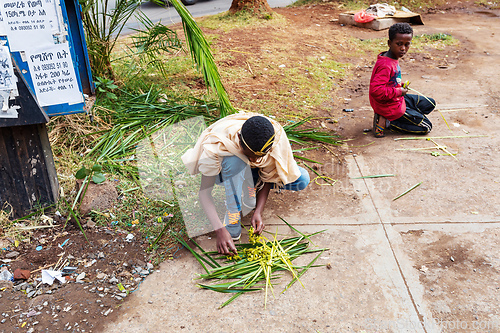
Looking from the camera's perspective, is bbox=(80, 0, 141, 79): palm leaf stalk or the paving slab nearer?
the paving slab

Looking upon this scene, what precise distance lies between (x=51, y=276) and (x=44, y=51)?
1.52 m

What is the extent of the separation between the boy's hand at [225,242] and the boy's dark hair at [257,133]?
62cm

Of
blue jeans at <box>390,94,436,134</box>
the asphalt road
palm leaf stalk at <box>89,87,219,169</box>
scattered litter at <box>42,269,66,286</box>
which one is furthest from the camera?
the asphalt road

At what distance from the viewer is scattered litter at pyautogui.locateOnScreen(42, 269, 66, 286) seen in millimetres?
2529

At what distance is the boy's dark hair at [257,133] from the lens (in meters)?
2.40

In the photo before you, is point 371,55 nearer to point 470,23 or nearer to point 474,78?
point 474,78

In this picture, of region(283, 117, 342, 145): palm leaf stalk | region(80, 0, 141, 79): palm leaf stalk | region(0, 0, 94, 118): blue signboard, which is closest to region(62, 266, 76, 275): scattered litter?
region(0, 0, 94, 118): blue signboard

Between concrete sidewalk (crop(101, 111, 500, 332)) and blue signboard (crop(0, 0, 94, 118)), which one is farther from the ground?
blue signboard (crop(0, 0, 94, 118))

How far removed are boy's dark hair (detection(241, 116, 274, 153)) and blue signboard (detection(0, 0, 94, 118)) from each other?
1.36 m

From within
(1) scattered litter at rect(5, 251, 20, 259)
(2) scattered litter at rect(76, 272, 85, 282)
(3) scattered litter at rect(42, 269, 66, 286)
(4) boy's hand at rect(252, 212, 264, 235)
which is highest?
(4) boy's hand at rect(252, 212, 264, 235)

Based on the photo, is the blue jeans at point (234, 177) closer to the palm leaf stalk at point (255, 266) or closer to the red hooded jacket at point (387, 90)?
the palm leaf stalk at point (255, 266)

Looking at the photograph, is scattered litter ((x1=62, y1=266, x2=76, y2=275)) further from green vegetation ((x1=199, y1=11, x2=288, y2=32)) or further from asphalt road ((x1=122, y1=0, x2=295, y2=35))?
asphalt road ((x1=122, y1=0, x2=295, y2=35))

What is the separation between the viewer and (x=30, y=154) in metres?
2.98

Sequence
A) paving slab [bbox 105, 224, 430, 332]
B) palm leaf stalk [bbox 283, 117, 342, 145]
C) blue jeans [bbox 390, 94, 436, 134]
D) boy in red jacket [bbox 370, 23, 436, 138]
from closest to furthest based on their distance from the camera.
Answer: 1. paving slab [bbox 105, 224, 430, 332]
2. boy in red jacket [bbox 370, 23, 436, 138]
3. palm leaf stalk [bbox 283, 117, 342, 145]
4. blue jeans [bbox 390, 94, 436, 134]
